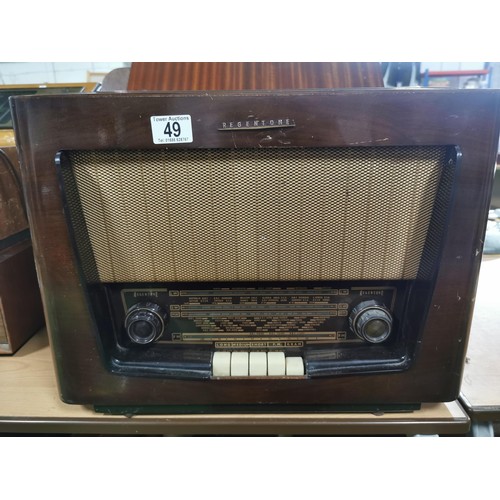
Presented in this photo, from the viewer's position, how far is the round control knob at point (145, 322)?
1.83ft

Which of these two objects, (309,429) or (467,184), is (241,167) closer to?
(467,184)

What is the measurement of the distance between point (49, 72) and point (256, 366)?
2215mm

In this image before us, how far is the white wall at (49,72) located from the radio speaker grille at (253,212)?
116 cm

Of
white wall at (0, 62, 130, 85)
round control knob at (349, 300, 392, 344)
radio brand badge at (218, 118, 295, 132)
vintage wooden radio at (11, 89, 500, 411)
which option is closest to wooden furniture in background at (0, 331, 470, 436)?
vintage wooden radio at (11, 89, 500, 411)

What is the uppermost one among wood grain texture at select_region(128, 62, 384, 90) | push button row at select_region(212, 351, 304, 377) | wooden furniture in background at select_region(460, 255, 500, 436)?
wood grain texture at select_region(128, 62, 384, 90)

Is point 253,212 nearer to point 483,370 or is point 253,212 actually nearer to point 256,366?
point 256,366

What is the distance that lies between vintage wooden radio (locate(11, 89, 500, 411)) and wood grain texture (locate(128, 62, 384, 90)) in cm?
19

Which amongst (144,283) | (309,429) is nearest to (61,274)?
(144,283)

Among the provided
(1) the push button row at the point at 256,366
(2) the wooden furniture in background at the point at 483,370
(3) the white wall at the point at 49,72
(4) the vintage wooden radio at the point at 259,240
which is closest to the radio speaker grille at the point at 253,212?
(4) the vintage wooden radio at the point at 259,240

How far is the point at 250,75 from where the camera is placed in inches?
24.9

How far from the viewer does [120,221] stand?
1.66 feet

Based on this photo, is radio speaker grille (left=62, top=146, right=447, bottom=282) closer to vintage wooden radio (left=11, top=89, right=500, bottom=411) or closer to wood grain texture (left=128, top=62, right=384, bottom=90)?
vintage wooden radio (left=11, top=89, right=500, bottom=411)

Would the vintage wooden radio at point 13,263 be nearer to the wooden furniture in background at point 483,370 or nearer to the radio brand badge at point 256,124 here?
the radio brand badge at point 256,124

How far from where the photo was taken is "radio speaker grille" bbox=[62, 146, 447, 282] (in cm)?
48
